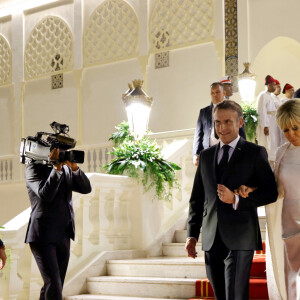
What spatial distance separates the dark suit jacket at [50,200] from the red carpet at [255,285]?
1.60 metres

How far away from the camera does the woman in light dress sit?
328 centimetres

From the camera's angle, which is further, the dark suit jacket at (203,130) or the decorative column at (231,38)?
the decorative column at (231,38)

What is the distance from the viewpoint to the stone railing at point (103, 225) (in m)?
5.65

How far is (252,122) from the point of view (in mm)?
9641

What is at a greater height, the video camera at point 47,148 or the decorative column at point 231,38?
the decorative column at point 231,38

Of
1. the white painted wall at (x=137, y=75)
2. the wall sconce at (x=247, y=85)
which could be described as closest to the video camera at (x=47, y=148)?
the wall sconce at (x=247, y=85)

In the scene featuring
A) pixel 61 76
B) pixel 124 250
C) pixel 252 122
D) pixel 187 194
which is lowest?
pixel 124 250

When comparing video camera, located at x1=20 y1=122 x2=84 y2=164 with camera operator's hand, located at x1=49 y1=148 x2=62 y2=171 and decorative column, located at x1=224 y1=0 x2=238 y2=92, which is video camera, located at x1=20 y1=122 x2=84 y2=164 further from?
decorative column, located at x1=224 y1=0 x2=238 y2=92

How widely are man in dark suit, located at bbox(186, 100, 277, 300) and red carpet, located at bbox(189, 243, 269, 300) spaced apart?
1.87 metres

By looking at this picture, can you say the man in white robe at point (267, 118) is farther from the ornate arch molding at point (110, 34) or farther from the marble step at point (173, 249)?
the ornate arch molding at point (110, 34)

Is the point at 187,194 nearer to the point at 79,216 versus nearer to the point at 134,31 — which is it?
the point at 79,216

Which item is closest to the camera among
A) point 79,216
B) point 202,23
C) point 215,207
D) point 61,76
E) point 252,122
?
point 215,207

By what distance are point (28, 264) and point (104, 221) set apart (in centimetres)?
119

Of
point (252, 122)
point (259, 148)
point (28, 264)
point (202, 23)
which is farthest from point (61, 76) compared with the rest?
point (259, 148)
